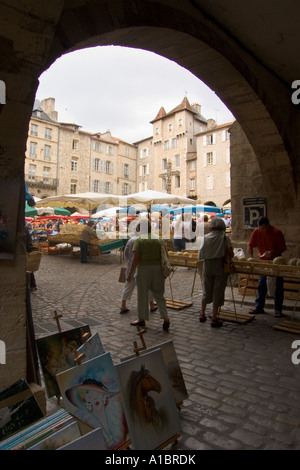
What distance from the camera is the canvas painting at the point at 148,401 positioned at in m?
1.85

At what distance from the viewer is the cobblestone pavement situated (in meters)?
2.25

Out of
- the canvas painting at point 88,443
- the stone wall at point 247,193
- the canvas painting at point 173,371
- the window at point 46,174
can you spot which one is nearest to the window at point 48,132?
the window at point 46,174

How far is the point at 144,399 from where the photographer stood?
1937 mm

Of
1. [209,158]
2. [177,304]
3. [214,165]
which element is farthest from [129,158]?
[177,304]

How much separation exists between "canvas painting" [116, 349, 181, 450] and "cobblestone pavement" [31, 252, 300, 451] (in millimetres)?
234

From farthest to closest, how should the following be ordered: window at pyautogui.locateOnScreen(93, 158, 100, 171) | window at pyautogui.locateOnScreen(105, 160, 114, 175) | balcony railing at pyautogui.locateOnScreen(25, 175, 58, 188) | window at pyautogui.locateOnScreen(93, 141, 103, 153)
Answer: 1. window at pyautogui.locateOnScreen(105, 160, 114, 175)
2. window at pyautogui.locateOnScreen(93, 158, 100, 171)
3. window at pyautogui.locateOnScreen(93, 141, 103, 153)
4. balcony railing at pyautogui.locateOnScreen(25, 175, 58, 188)

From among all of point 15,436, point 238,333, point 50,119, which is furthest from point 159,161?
point 15,436

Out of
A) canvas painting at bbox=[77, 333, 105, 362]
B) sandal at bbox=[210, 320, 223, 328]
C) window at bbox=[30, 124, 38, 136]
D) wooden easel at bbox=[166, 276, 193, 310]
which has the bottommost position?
sandal at bbox=[210, 320, 223, 328]

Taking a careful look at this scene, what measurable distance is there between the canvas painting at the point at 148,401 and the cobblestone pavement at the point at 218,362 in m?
0.23

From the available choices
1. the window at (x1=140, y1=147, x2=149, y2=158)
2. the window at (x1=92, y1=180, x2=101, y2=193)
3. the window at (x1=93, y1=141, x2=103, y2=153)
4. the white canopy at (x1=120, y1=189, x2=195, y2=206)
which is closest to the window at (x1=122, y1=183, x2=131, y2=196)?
the window at (x1=92, y1=180, x2=101, y2=193)

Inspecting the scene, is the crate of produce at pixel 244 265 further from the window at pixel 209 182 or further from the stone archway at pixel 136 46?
the window at pixel 209 182

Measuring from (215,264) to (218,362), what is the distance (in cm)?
165

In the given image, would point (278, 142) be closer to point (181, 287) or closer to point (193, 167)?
point (181, 287)

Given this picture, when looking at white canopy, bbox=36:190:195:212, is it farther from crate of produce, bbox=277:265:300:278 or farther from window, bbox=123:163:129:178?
window, bbox=123:163:129:178
